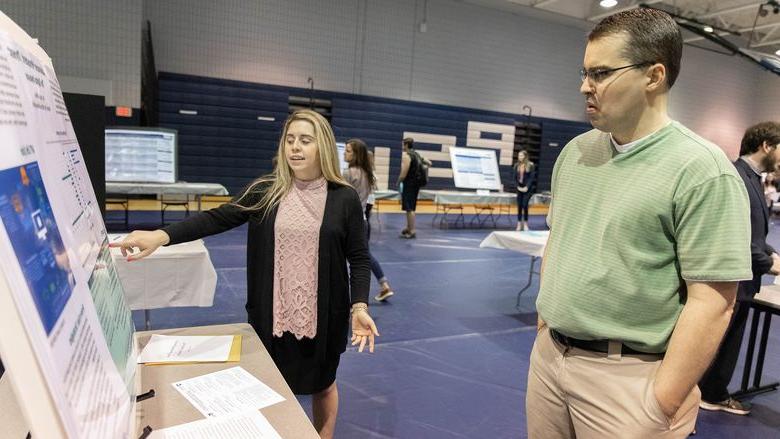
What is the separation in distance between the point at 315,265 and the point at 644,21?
1250mm

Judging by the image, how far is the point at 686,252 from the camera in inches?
42.6

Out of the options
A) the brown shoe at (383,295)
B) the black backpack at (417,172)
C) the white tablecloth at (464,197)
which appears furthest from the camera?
the white tablecloth at (464,197)

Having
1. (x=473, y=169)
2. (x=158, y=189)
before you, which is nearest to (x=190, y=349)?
(x=158, y=189)

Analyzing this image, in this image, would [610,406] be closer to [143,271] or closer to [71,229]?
[71,229]

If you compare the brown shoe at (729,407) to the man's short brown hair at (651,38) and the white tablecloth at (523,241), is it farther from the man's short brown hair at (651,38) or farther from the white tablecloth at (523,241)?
the man's short brown hair at (651,38)

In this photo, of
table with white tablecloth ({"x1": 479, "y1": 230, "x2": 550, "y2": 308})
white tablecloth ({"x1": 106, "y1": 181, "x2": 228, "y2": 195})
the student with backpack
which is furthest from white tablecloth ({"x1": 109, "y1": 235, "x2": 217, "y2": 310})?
the student with backpack

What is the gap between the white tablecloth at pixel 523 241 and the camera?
13.8 feet

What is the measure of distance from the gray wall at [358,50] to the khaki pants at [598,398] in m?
9.58

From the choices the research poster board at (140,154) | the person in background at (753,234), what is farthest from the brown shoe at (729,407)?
the research poster board at (140,154)

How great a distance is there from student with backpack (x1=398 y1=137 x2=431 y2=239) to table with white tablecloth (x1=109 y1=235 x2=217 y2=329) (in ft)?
17.3

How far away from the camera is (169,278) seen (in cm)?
276

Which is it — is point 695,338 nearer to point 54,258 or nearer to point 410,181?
point 54,258

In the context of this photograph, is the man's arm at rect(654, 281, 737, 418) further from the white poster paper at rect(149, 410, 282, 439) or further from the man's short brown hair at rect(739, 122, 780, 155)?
the man's short brown hair at rect(739, 122, 780, 155)

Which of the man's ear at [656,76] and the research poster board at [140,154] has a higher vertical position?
the man's ear at [656,76]
